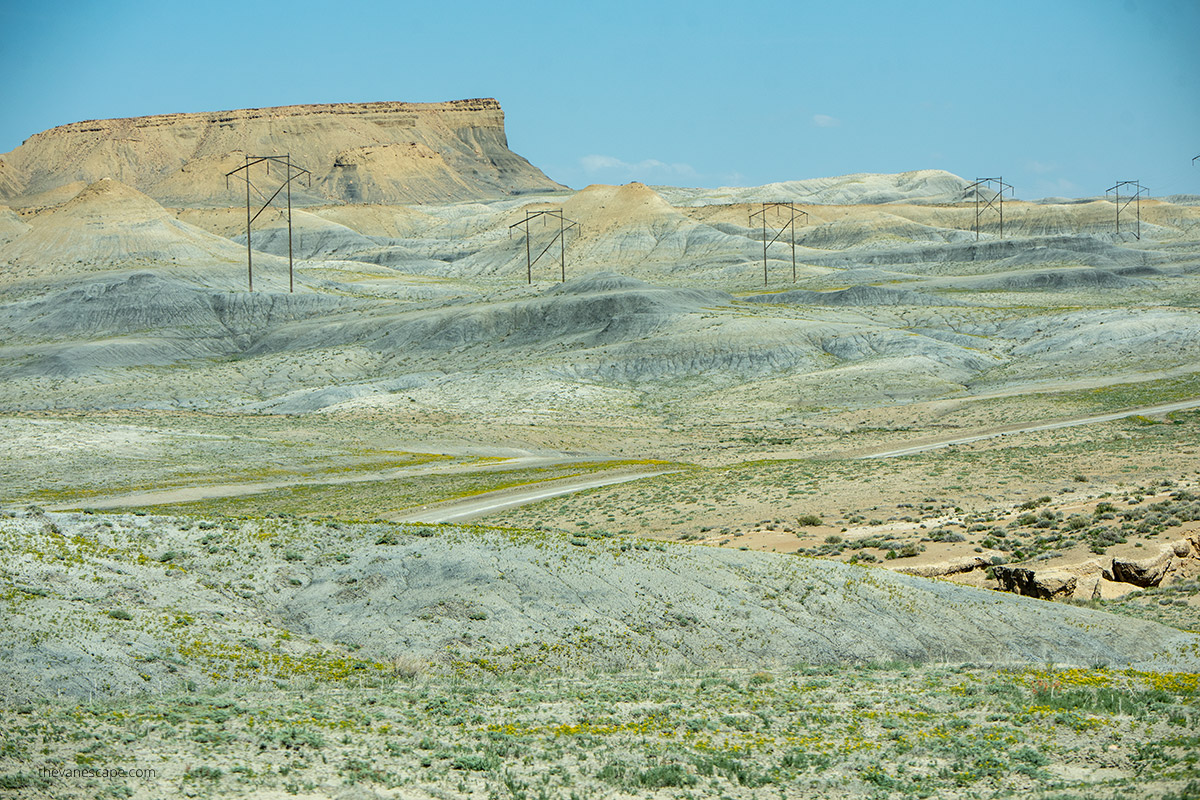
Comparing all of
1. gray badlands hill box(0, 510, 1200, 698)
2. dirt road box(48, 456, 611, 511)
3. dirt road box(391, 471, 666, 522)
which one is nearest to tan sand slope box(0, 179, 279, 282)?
dirt road box(48, 456, 611, 511)

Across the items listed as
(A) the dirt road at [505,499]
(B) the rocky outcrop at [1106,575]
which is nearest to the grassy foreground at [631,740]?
(B) the rocky outcrop at [1106,575]

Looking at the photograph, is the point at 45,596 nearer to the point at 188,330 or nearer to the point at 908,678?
the point at 908,678

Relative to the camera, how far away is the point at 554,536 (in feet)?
80.8

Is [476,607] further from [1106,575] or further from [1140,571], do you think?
[1140,571]

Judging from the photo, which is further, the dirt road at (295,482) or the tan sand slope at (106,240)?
the tan sand slope at (106,240)

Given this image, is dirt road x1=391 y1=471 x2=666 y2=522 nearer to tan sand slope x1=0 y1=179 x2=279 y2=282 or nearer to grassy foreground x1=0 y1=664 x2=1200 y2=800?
grassy foreground x1=0 y1=664 x2=1200 y2=800

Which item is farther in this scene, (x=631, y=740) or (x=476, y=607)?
(x=476, y=607)

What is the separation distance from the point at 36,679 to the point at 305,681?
3.74m

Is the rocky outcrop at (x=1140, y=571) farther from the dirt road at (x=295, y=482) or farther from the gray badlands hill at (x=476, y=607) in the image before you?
the dirt road at (x=295, y=482)

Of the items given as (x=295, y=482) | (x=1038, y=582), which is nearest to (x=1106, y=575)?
(x=1038, y=582)

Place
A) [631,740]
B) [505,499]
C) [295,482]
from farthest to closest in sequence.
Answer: [295,482]
[505,499]
[631,740]

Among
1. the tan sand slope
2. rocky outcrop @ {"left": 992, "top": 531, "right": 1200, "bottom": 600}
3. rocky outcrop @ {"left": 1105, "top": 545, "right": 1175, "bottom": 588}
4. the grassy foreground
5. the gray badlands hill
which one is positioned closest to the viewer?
the grassy foreground

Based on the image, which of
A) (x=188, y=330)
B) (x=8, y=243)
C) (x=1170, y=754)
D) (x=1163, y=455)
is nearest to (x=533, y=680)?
(x=1170, y=754)

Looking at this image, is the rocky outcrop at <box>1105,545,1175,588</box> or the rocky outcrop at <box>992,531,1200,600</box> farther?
the rocky outcrop at <box>1105,545,1175,588</box>
